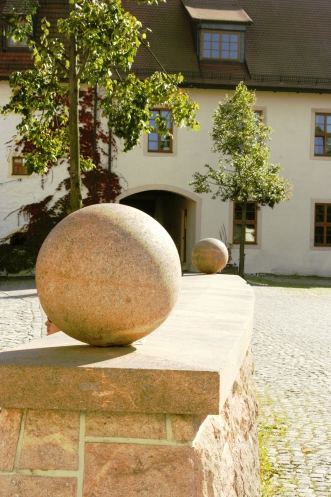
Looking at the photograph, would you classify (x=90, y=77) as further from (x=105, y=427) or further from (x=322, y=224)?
(x=322, y=224)

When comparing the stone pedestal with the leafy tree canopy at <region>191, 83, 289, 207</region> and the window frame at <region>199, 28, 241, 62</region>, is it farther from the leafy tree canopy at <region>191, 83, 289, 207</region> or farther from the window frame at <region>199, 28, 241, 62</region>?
the window frame at <region>199, 28, 241, 62</region>

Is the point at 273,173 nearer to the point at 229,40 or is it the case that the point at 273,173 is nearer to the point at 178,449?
the point at 229,40

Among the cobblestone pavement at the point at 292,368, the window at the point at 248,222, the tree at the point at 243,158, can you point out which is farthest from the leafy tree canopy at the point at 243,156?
the cobblestone pavement at the point at 292,368

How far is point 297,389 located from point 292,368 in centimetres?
118

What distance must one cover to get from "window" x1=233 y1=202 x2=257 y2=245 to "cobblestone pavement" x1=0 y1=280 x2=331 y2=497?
6854 millimetres

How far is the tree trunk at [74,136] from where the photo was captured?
8.13 meters

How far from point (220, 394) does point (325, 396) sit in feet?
14.8

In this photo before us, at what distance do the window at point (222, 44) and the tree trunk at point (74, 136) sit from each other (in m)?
16.8

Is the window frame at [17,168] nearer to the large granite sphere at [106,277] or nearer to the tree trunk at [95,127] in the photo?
the tree trunk at [95,127]

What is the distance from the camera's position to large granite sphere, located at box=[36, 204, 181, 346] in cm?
286

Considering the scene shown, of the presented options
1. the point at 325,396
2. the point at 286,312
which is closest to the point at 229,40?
the point at 286,312

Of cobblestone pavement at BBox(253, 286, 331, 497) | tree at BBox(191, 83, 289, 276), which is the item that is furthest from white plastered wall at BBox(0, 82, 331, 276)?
cobblestone pavement at BBox(253, 286, 331, 497)

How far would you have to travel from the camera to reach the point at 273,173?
21.4m

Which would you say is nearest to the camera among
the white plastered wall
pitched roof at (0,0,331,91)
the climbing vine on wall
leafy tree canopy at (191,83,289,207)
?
leafy tree canopy at (191,83,289,207)
